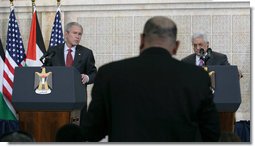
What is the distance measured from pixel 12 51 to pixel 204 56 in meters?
3.60

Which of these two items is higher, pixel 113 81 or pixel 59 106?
pixel 113 81

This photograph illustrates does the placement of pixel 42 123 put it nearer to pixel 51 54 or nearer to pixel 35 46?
pixel 51 54

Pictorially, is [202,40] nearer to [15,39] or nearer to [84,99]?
[84,99]

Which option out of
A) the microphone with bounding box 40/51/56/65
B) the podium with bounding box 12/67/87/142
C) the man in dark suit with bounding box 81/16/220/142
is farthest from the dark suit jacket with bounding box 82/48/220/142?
the microphone with bounding box 40/51/56/65

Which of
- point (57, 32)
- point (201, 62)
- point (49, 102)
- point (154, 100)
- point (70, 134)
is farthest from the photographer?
point (57, 32)

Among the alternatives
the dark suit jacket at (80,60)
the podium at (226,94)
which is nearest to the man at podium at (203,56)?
the podium at (226,94)

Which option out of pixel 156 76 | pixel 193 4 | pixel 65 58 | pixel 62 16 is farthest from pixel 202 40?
pixel 156 76

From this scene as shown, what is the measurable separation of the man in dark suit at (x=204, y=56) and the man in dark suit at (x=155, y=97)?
341cm

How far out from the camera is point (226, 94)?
6.43 m

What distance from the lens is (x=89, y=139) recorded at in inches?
139

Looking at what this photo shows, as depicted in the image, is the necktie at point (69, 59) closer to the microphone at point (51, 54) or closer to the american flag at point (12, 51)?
the microphone at point (51, 54)

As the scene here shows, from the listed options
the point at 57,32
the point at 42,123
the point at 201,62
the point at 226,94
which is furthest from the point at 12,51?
the point at 226,94

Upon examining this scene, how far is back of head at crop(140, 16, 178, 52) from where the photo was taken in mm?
3375

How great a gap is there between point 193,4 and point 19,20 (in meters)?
2.40
